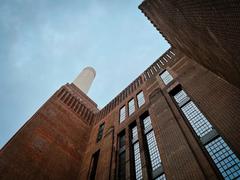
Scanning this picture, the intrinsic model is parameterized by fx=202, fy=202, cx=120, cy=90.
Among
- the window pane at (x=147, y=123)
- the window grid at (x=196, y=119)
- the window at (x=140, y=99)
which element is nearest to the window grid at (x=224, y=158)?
the window grid at (x=196, y=119)

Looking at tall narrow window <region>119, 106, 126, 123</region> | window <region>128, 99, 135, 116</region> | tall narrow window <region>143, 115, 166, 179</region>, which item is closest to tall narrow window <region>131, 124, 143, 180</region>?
tall narrow window <region>143, 115, 166, 179</region>

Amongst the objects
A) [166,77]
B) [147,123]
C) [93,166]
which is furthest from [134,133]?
[166,77]

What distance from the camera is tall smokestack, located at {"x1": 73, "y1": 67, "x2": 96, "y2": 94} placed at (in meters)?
44.7

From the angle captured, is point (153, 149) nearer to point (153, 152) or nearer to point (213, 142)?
point (153, 152)

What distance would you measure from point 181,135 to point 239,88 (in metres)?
3.33

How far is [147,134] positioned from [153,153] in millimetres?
2226

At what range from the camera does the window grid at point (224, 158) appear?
725cm

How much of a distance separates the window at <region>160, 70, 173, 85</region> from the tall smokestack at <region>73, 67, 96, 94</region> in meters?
A: 28.0

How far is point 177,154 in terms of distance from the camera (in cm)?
900

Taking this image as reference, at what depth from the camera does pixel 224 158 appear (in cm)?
786

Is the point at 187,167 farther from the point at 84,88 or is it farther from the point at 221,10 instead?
the point at 84,88

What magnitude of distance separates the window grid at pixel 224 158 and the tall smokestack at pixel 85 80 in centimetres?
3702

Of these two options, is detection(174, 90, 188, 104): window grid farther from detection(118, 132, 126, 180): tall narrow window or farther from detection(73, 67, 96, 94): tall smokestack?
detection(73, 67, 96, 94): tall smokestack

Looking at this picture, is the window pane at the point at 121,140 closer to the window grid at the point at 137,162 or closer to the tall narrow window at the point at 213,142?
the window grid at the point at 137,162
